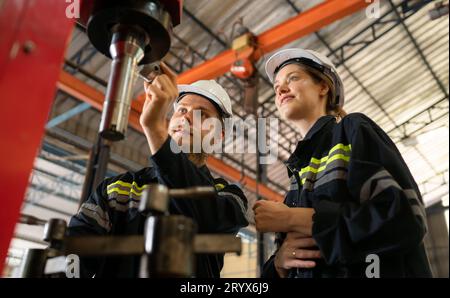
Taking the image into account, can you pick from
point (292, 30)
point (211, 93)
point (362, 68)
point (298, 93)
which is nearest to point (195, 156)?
point (211, 93)

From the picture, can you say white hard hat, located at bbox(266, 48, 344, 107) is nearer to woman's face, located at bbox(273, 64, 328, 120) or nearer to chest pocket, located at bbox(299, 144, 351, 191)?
woman's face, located at bbox(273, 64, 328, 120)

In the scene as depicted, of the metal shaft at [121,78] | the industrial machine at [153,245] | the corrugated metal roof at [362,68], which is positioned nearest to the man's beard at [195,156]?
the metal shaft at [121,78]

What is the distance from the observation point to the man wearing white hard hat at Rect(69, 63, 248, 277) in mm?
1023

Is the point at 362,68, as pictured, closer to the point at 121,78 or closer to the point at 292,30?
the point at 292,30

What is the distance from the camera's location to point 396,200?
1017 mm

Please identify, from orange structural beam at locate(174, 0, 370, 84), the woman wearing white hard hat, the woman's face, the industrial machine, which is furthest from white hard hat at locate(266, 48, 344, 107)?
orange structural beam at locate(174, 0, 370, 84)

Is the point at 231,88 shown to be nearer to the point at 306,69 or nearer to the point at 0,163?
the point at 306,69

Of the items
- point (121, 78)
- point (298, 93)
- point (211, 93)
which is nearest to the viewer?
point (121, 78)

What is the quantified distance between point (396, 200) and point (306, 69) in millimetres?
822

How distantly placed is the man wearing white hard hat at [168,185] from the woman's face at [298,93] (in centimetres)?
33

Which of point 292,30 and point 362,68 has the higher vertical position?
point 362,68

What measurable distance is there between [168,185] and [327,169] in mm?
501

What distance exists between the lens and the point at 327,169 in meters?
1.26

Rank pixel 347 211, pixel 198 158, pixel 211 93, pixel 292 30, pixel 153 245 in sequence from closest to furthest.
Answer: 1. pixel 153 245
2. pixel 347 211
3. pixel 198 158
4. pixel 211 93
5. pixel 292 30
